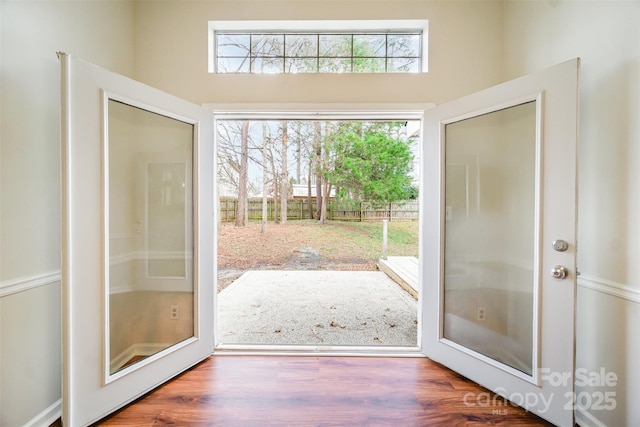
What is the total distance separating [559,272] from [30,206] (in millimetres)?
2851

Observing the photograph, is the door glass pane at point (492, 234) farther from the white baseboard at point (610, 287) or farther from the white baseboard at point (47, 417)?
the white baseboard at point (47, 417)

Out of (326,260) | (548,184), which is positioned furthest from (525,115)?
(326,260)

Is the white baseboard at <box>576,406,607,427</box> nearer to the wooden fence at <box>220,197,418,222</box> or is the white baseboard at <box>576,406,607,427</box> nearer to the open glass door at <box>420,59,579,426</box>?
the open glass door at <box>420,59,579,426</box>

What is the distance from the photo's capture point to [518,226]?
5.26 feet

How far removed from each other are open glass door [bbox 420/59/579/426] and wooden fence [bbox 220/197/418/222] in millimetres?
3303

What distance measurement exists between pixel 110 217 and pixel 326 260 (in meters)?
3.94

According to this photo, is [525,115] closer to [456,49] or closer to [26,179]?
[456,49]

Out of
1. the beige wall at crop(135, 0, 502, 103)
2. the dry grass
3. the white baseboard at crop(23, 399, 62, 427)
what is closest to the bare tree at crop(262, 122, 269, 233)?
the dry grass

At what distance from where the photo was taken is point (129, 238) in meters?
1.65

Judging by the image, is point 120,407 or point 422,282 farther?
point 422,282

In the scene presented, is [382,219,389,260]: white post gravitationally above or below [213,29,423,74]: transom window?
below

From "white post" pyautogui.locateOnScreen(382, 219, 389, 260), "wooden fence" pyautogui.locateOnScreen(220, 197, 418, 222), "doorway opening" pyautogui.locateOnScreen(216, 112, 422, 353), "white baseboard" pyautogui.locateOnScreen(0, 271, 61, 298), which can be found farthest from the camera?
"wooden fence" pyautogui.locateOnScreen(220, 197, 418, 222)

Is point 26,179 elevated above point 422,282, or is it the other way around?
point 26,179

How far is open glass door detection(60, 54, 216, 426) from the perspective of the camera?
133 centimetres
